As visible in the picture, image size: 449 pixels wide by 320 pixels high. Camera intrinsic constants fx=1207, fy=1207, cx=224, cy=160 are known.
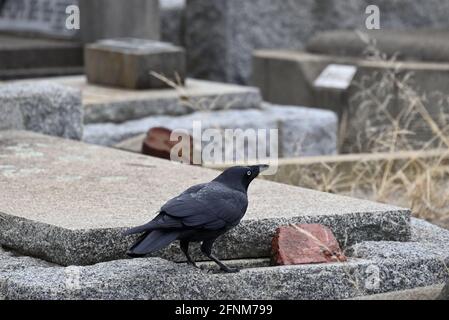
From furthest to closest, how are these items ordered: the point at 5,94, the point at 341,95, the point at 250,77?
the point at 250,77
the point at 341,95
the point at 5,94

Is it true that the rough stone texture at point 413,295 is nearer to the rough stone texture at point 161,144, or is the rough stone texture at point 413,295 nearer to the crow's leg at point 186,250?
the crow's leg at point 186,250

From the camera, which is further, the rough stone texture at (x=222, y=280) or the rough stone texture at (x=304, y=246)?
the rough stone texture at (x=304, y=246)

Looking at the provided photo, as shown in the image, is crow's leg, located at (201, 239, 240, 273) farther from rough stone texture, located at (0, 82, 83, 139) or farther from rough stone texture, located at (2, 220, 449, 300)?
rough stone texture, located at (0, 82, 83, 139)

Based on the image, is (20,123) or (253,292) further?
(20,123)

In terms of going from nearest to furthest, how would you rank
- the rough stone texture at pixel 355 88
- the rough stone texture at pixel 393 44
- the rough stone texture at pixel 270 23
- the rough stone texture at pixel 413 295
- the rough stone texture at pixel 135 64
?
the rough stone texture at pixel 413 295 < the rough stone texture at pixel 135 64 < the rough stone texture at pixel 355 88 < the rough stone texture at pixel 393 44 < the rough stone texture at pixel 270 23

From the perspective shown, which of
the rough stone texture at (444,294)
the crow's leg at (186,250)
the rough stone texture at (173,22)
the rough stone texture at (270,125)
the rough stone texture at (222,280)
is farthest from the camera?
the rough stone texture at (173,22)

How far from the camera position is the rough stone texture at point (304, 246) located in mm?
3762

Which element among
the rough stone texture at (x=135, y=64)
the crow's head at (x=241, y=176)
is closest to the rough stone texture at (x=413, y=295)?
the crow's head at (x=241, y=176)

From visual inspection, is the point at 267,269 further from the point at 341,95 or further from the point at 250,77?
the point at 250,77

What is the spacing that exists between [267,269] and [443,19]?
21.9ft

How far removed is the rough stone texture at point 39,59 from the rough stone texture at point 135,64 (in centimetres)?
136
